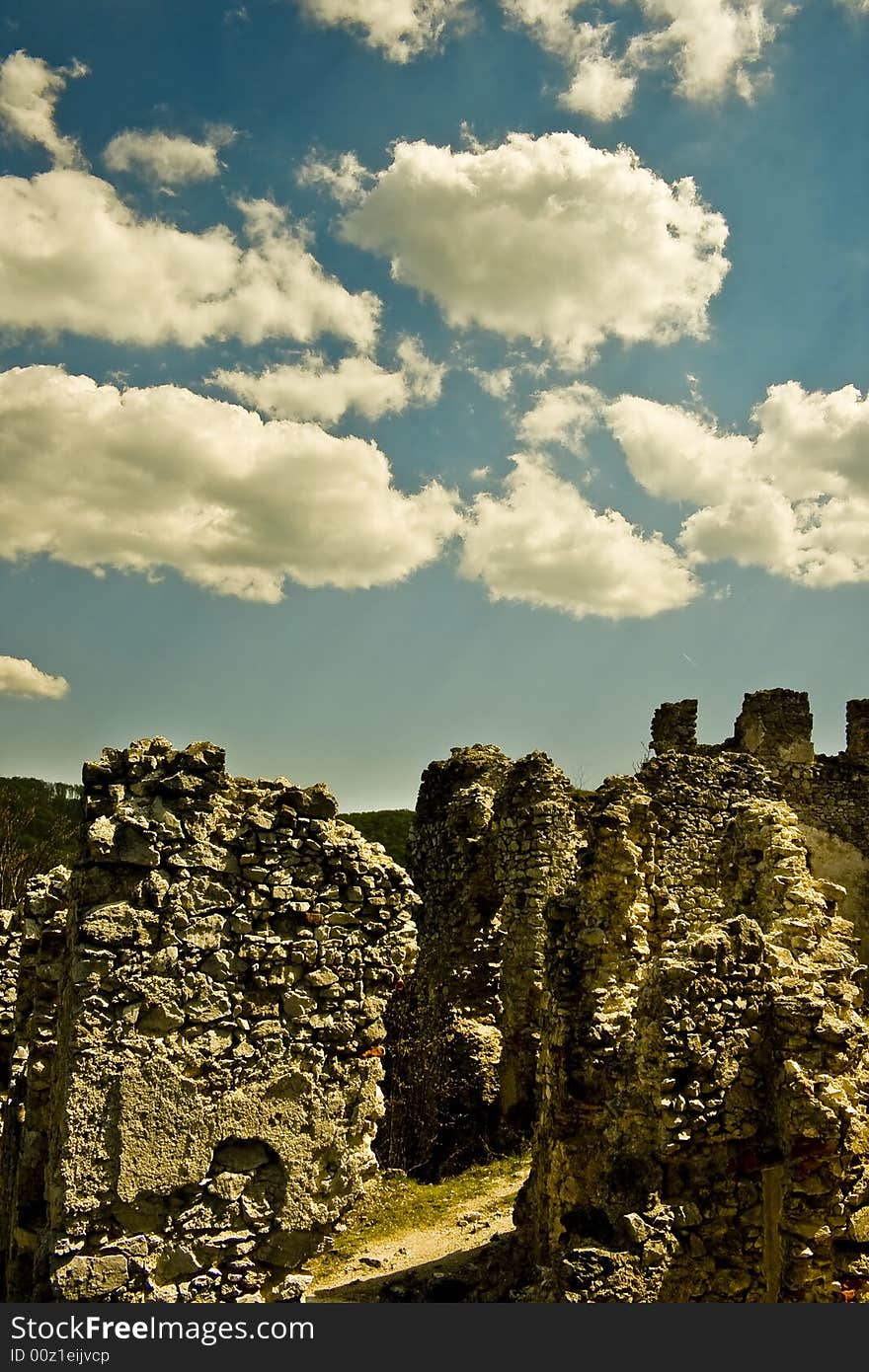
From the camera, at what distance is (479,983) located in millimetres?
15641

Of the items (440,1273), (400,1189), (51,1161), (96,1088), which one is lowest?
(400,1189)

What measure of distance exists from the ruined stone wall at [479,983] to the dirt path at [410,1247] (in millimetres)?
2003

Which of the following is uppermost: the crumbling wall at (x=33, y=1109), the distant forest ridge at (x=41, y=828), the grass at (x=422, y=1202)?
the distant forest ridge at (x=41, y=828)

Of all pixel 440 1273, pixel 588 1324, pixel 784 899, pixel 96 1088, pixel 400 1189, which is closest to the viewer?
pixel 588 1324

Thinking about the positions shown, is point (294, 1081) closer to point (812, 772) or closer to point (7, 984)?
point (7, 984)

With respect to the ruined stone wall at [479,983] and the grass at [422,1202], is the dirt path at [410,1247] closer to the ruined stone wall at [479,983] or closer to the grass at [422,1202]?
the grass at [422,1202]

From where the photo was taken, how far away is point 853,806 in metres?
19.3

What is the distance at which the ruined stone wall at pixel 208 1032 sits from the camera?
508 cm

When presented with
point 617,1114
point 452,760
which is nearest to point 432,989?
point 452,760

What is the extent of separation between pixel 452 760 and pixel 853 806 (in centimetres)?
841

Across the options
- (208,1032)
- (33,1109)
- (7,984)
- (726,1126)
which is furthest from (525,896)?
(208,1032)

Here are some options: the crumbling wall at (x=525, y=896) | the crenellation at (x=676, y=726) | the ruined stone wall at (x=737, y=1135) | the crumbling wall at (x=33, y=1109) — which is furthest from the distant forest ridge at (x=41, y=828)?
the ruined stone wall at (x=737, y=1135)

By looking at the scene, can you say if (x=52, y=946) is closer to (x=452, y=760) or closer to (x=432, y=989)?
(x=432, y=989)

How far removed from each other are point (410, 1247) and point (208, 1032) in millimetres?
6482
